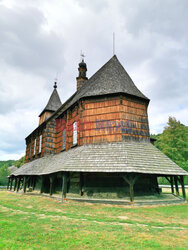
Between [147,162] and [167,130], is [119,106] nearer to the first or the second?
[147,162]

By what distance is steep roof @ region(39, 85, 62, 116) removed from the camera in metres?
30.7

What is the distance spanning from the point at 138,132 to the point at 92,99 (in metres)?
5.16

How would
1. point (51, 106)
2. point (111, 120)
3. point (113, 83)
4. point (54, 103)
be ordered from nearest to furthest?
1. point (111, 120)
2. point (113, 83)
3. point (51, 106)
4. point (54, 103)

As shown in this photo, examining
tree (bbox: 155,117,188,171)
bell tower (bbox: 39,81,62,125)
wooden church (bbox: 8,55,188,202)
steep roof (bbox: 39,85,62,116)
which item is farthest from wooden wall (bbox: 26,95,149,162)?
tree (bbox: 155,117,188,171)

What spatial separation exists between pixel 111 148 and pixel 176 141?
24663 mm

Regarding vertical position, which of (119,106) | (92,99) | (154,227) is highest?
(92,99)

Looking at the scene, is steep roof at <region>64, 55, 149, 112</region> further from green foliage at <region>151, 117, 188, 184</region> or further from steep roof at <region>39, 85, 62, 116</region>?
green foliage at <region>151, 117, 188, 184</region>

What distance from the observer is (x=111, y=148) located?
45.6 feet

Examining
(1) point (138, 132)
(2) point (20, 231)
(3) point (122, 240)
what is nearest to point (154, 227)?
(3) point (122, 240)

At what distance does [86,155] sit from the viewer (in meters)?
13.7

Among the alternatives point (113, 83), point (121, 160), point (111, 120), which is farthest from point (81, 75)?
point (121, 160)

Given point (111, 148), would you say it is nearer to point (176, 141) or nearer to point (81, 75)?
point (81, 75)

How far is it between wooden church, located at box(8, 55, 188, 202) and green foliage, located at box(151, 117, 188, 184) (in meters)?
18.5

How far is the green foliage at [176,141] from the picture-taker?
108 feet
